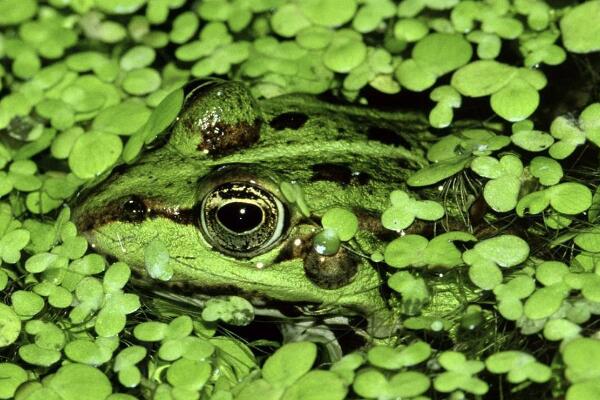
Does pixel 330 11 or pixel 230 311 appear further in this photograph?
pixel 330 11

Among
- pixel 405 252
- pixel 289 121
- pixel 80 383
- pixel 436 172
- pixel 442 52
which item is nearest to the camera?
pixel 80 383

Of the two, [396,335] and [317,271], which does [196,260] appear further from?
[396,335]

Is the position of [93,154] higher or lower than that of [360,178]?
lower

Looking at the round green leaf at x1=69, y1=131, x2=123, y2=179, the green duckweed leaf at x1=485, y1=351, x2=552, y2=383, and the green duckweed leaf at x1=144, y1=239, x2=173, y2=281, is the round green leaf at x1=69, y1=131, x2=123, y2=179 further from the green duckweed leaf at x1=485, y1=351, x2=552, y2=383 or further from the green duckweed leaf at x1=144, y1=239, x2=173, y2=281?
the green duckweed leaf at x1=485, y1=351, x2=552, y2=383

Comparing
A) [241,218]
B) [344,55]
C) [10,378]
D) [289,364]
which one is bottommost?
[10,378]

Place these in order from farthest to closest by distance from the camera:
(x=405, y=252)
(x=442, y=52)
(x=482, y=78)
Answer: (x=442, y=52) < (x=482, y=78) < (x=405, y=252)

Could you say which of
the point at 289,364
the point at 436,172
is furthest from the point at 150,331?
the point at 436,172

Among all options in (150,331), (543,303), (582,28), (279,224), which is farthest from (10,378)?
(582,28)

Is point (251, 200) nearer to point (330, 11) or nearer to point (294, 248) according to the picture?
point (294, 248)

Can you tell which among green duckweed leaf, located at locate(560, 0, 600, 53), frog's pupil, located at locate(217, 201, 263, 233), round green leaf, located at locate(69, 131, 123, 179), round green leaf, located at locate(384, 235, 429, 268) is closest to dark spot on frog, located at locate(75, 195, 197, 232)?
frog's pupil, located at locate(217, 201, 263, 233)
